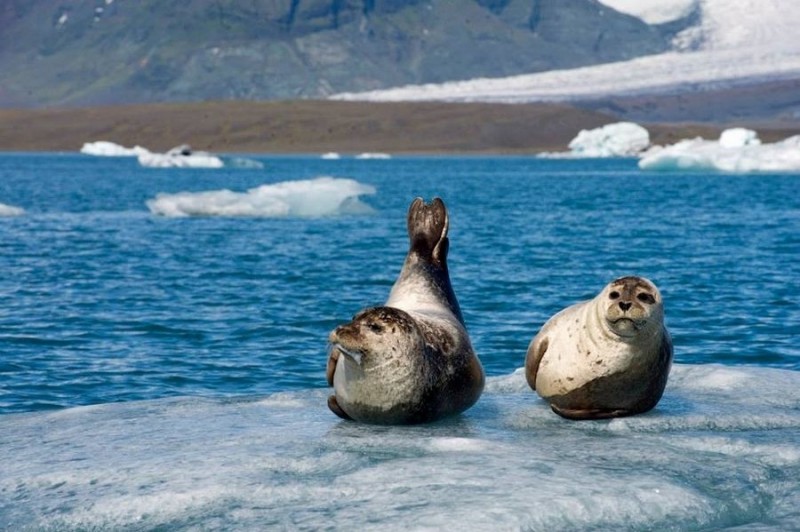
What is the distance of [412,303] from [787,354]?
20.5 ft

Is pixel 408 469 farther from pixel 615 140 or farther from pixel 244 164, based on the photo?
pixel 615 140

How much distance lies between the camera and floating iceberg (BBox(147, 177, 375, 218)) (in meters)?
37.5

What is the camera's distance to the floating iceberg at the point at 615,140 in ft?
347

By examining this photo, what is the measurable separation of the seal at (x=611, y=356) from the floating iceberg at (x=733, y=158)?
6446 centimetres

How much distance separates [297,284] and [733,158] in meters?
53.6

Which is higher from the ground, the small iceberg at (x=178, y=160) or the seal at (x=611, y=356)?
the seal at (x=611, y=356)

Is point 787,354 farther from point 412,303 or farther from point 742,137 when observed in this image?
point 742,137

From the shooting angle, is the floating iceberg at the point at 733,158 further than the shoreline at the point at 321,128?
No

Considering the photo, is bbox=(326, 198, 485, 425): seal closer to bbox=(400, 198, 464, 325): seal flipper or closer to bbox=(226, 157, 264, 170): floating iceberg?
bbox=(400, 198, 464, 325): seal flipper

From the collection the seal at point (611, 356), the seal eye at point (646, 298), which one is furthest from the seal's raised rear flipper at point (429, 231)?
the seal eye at point (646, 298)

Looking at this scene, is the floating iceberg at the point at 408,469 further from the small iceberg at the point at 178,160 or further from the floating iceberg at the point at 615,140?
the floating iceberg at the point at 615,140

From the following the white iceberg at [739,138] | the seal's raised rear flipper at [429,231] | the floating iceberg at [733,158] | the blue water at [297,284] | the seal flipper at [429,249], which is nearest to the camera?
the seal flipper at [429,249]

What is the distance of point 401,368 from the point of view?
773cm

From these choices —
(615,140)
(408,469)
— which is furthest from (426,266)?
(615,140)
